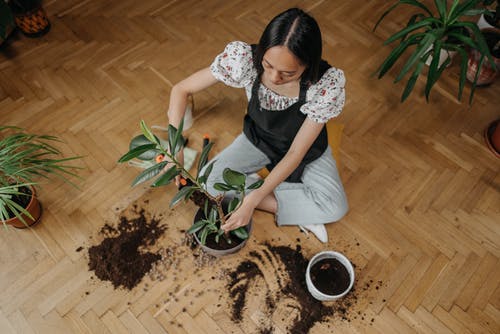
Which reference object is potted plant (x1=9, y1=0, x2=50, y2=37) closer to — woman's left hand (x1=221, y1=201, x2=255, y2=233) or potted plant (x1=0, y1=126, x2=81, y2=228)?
potted plant (x1=0, y1=126, x2=81, y2=228)

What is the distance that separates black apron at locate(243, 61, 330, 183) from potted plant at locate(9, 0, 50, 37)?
4.34ft

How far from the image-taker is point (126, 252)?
156cm

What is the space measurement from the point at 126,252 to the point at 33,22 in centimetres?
135

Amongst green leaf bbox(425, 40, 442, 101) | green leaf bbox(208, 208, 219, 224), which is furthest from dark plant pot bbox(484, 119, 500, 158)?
green leaf bbox(208, 208, 219, 224)

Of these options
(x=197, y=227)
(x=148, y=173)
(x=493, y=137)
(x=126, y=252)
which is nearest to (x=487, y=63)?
(x=493, y=137)

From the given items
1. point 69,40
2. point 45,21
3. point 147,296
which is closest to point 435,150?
point 147,296

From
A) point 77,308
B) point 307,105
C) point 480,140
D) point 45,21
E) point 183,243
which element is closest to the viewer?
point 307,105

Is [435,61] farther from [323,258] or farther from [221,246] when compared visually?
[221,246]

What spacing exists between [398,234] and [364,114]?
0.61m

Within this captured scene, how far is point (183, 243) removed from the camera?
5.25ft

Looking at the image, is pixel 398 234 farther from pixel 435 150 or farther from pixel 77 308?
pixel 77 308

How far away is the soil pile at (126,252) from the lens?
152 centimetres

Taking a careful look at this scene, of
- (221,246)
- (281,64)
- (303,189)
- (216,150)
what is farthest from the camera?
(216,150)

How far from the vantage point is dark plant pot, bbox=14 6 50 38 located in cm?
205
